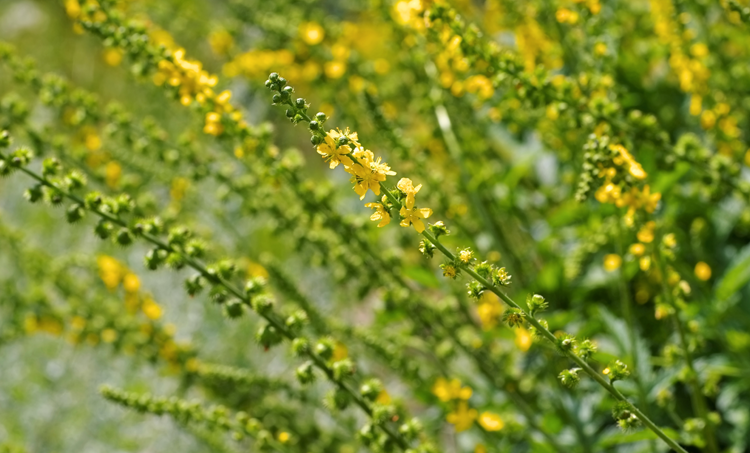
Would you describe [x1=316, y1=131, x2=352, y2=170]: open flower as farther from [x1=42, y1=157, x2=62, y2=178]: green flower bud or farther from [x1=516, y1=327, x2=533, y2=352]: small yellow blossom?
[x1=516, y1=327, x2=533, y2=352]: small yellow blossom

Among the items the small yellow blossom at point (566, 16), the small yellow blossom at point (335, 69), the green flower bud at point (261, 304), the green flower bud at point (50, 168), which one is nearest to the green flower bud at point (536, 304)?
the green flower bud at point (261, 304)

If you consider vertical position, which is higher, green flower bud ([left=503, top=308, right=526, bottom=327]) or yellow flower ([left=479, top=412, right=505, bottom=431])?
yellow flower ([left=479, top=412, right=505, bottom=431])

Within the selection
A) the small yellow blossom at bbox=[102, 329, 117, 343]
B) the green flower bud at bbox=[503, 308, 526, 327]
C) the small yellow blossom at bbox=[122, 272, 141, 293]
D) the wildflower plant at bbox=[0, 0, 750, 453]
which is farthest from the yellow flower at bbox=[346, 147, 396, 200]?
the small yellow blossom at bbox=[122, 272, 141, 293]

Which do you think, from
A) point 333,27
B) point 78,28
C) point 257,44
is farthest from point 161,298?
point 78,28

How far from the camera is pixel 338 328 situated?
10.2 feet

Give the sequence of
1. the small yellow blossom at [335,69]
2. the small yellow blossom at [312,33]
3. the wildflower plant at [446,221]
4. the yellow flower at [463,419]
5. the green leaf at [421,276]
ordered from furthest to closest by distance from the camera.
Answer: the small yellow blossom at [312,33] → the small yellow blossom at [335,69] → the green leaf at [421,276] → the yellow flower at [463,419] → the wildflower plant at [446,221]

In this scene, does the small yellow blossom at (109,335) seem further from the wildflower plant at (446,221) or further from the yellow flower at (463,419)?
the yellow flower at (463,419)

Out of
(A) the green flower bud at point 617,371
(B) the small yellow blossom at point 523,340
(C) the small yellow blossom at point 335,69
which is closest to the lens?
(A) the green flower bud at point 617,371

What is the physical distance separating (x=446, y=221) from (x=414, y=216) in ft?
6.40

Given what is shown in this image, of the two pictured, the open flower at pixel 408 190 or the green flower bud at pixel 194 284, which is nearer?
the open flower at pixel 408 190

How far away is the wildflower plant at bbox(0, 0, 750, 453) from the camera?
6.89 feet

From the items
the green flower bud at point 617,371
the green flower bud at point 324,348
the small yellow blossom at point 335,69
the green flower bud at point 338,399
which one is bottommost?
the green flower bud at point 338,399

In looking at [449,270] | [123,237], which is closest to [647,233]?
[449,270]

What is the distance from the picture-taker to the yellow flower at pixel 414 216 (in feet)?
5.02
